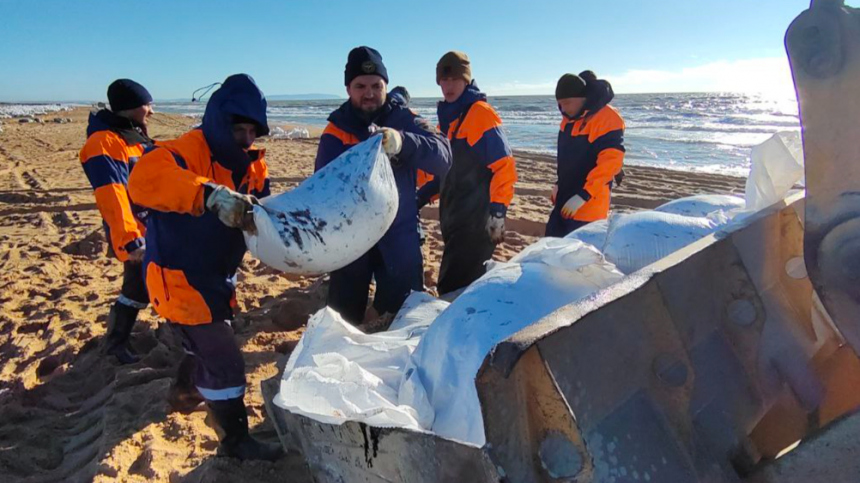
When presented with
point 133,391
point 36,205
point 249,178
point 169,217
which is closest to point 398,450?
point 169,217

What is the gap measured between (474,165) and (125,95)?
94.8 inches

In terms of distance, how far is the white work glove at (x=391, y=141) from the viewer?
2.58m

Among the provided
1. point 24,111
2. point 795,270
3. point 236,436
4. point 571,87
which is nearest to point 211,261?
point 236,436

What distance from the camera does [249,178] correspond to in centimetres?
262

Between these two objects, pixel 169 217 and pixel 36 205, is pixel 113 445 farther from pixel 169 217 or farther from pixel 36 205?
pixel 36 205

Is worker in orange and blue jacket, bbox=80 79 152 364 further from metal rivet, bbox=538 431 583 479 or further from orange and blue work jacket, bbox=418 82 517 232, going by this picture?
metal rivet, bbox=538 431 583 479

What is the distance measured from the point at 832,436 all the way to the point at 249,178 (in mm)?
2359

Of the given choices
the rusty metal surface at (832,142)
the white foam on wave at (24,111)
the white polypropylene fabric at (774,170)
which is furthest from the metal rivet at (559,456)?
the white foam on wave at (24,111)

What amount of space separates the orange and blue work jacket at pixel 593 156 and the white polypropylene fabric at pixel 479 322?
1876 mm

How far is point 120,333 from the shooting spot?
354 cm

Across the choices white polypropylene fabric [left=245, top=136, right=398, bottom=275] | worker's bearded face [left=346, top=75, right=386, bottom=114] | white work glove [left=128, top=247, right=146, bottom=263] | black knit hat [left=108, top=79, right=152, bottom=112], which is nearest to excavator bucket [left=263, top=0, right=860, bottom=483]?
white polypropylene fabric [left=245, top=136, right=398, bottom=275]

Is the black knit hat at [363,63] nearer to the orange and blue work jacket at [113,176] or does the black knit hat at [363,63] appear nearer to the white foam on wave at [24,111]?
the orange and blue work jacket at [113,176]

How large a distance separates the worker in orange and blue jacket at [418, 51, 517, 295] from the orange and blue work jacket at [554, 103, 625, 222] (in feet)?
1.79

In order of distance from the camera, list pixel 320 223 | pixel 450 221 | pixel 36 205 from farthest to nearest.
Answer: pixel 36 205
pixel 450 221
pixel 320 223
